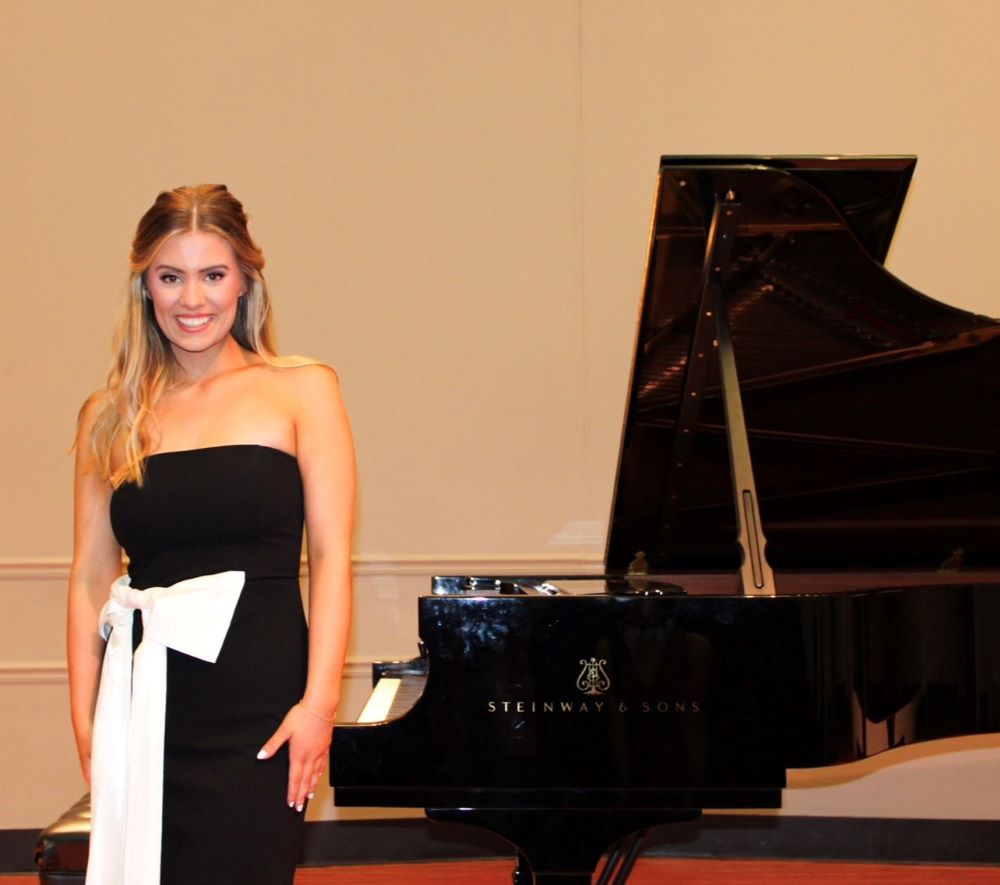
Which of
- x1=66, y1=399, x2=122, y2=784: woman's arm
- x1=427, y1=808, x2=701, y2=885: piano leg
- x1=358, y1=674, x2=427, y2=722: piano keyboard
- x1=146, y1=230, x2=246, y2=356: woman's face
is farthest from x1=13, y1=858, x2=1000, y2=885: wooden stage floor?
x1=146, y1=230, x2=246, y2=356: woman's face

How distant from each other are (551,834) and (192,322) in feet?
3.65

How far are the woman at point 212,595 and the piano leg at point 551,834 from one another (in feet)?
1.38

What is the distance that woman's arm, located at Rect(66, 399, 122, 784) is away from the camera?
1902 millimetres

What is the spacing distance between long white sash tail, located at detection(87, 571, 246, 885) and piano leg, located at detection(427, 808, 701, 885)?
0.57 metres

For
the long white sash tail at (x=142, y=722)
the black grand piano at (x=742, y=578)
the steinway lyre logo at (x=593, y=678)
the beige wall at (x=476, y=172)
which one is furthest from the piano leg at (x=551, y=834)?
the beige wall at (x=476, y=172)

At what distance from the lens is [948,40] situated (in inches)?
169

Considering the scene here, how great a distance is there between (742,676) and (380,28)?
3.01 m

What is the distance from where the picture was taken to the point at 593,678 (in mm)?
2150

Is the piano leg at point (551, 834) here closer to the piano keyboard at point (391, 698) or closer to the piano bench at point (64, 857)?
the piano keyboard at point (391, 698)

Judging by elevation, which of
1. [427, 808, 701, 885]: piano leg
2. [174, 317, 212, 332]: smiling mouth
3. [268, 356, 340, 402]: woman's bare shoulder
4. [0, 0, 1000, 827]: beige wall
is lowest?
[427, 808, 701, 885]: piano leg

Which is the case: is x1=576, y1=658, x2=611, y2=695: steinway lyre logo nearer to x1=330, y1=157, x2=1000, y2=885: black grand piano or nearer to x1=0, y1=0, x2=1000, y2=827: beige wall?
x1=330, y1=157, x2=1000, y2=885: black grand piano

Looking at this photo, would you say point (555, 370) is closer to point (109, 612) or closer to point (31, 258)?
point (31, 258)

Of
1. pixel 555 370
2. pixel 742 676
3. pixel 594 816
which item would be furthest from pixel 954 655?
pixel 555 370

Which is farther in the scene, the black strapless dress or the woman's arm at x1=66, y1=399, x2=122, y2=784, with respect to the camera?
the woman's arm at x1=66, y1=399, x2=122, y2=784
